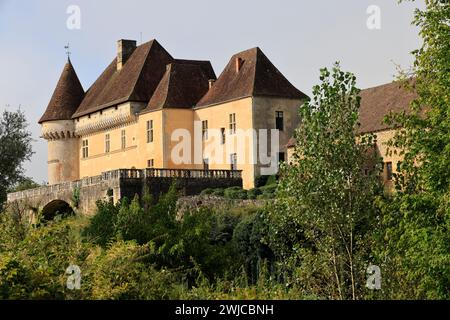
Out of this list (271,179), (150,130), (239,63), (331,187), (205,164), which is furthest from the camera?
(150,130)

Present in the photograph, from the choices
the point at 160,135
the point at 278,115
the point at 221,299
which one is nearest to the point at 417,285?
the point at 221,299

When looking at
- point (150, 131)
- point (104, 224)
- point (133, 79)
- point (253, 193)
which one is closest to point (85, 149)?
point (133, 79)

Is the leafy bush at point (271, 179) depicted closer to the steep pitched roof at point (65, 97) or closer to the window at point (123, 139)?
the window at point (123, 139)

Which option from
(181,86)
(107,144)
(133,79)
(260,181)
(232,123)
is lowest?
(260,181)

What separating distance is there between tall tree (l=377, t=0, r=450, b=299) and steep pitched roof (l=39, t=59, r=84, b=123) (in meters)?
47.0

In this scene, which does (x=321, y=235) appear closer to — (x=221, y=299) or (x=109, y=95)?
(x=221, y=299)

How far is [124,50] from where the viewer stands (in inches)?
2837

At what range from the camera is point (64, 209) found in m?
66.6

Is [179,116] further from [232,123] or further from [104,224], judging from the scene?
[104,224]

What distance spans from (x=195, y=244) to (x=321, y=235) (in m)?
6.51

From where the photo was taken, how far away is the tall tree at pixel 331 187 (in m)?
25.2

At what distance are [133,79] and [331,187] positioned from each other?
42.8 m

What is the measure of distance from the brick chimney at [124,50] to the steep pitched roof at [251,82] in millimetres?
11729

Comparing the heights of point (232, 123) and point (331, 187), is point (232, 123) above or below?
above
